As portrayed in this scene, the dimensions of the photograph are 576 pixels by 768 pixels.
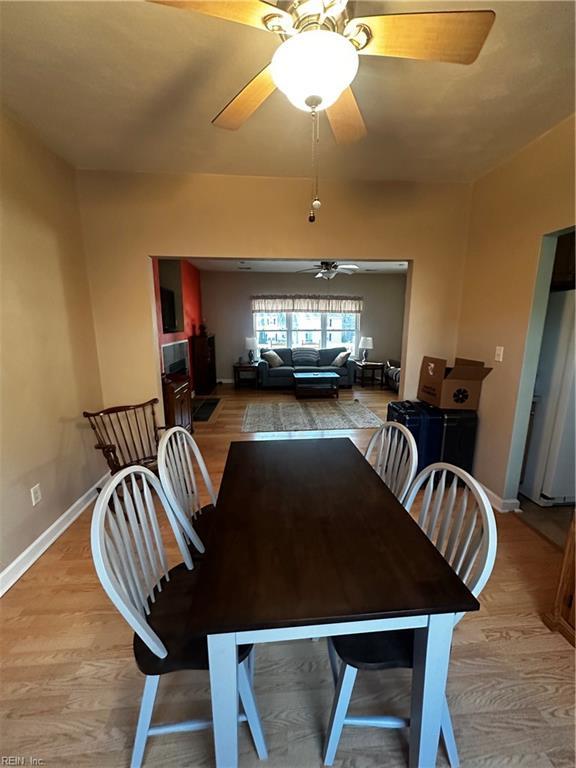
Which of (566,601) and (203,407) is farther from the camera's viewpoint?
(203,407)

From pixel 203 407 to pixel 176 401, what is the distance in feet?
6.41

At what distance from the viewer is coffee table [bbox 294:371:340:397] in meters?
5.95

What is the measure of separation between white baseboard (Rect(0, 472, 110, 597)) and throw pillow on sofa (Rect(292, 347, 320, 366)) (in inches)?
201

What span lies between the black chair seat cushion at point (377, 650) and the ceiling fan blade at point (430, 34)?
186 centimetres

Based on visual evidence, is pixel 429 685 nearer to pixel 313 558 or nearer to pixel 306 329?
pixel 313 558

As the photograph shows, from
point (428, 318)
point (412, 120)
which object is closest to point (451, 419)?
point (428, 318)

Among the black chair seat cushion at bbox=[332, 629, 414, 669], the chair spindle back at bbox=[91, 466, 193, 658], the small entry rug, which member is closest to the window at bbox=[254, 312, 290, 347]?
the small entry rug

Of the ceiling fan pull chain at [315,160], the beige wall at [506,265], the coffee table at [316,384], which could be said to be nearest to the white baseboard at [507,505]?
the beige wall at [506,265]

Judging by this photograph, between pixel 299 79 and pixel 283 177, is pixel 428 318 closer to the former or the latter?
pixel 283 177

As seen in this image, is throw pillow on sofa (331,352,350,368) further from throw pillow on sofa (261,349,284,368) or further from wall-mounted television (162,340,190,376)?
wall-mounted television (162,340,190,376)

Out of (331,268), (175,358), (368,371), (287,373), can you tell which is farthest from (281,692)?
(368,371)

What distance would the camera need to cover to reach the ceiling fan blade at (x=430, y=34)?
93cm

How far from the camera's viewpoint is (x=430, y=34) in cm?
99

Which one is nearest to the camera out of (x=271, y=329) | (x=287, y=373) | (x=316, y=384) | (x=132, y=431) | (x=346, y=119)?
(x=346, y=119)
